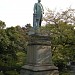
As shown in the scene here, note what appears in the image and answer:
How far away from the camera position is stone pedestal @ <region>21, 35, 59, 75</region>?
996 centimetres

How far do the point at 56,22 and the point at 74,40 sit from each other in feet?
7.38

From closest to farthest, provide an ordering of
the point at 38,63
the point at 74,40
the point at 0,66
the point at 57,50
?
the point at 38,63, the point at 74,40, the point at 57,50, the point at 0,66

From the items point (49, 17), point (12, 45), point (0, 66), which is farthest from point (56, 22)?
point (12, 45)

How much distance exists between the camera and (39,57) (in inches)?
397

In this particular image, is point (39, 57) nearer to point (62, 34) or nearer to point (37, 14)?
point (37, 14)

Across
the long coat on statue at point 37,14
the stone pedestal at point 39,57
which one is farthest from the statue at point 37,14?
the stone pedestal at point 39,57

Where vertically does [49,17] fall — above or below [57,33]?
above

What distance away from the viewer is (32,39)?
1028 centimetres

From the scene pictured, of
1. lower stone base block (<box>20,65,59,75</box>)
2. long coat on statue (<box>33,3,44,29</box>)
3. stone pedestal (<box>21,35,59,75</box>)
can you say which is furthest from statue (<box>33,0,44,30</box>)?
lower stone base block (<box>20,65,59,75</box>)

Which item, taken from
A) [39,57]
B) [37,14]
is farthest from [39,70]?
[37,14]

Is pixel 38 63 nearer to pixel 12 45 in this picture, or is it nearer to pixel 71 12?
pixel 71 12

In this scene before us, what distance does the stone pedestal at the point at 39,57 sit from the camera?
9.96m

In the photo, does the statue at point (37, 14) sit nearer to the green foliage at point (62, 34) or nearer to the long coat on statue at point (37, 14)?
the long coat on statue at point (37, 14)

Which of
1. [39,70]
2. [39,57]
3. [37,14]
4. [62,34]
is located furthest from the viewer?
[62,34]
